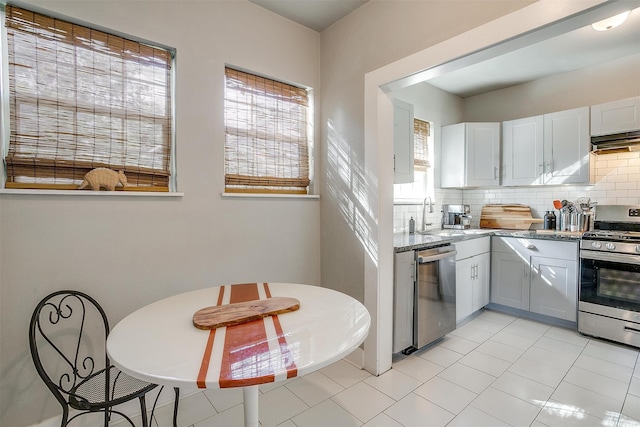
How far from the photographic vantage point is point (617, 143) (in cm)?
302

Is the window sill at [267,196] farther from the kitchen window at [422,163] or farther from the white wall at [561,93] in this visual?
the white wall at [561,93]

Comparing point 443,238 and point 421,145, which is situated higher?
point 421,145

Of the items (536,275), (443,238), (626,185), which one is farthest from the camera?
(536,275)

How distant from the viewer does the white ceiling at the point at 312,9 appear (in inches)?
91.7

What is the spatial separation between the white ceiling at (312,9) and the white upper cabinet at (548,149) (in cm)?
257

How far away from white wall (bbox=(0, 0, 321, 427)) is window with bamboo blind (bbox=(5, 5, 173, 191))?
10 centimetres

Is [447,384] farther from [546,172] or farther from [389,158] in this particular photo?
[546,172]

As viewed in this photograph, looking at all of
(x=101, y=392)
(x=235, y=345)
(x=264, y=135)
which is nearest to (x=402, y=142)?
(x=264, y=135)

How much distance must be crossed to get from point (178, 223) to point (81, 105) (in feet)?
2.80

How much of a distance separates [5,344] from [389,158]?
2508 millimetres

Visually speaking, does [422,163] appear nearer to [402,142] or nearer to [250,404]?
[402,142]

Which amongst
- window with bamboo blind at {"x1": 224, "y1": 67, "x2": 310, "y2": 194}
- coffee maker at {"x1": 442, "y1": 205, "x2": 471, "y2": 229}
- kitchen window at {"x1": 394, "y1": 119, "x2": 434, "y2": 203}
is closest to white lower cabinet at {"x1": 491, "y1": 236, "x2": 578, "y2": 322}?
coffee maker at {"x1": 442, "y1": 205, "x2": 471, "y2": 229}

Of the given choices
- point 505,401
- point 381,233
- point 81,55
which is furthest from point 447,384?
point 81,55

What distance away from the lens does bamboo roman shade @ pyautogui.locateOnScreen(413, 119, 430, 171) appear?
3803mm
